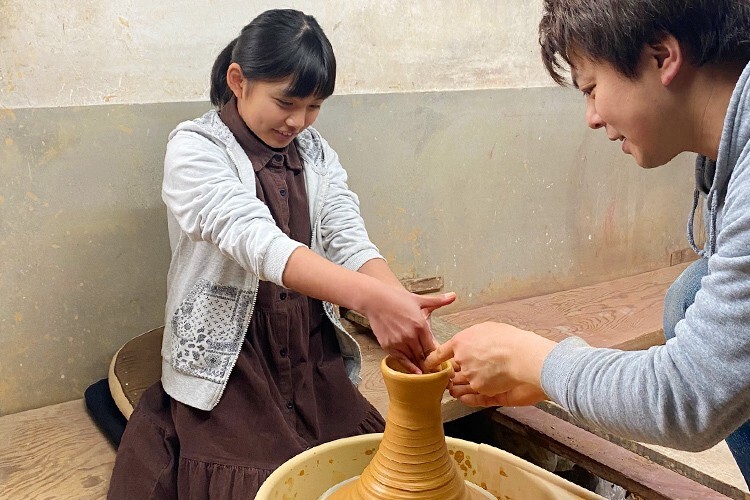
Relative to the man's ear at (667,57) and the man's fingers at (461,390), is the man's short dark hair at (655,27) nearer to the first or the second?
the man's ear at (667,57)

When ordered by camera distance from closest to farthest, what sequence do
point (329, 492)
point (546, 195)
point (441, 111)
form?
point (329, 492) < point (441, 111) < point (546, 195)

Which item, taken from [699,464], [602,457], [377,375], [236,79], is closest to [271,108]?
[236,79]

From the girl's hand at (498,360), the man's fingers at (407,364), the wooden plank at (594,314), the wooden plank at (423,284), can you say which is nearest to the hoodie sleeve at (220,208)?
the man's fingers at (407,364)

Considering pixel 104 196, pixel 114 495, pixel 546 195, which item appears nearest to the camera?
pixel 114 495

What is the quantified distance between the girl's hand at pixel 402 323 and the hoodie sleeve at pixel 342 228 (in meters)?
0.44

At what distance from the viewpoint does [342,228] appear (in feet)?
6.54

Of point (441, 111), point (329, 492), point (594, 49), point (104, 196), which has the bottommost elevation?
point (329, 492)

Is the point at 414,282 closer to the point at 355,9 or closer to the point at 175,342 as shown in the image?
the point at 355,9

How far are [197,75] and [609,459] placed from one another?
1.72 m

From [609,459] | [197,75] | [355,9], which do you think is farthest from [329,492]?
[355,9]

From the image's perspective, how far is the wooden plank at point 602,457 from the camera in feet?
6.29

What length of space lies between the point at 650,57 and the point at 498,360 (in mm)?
548

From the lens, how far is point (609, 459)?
2045 millimetres

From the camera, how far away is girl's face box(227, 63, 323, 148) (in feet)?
5.77
